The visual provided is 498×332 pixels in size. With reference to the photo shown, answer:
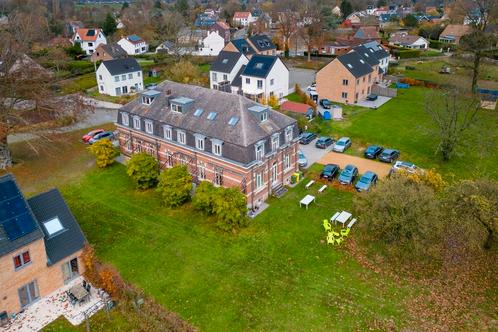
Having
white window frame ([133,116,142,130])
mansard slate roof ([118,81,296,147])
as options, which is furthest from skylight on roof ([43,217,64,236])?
white window frame ([133,116,142,130])

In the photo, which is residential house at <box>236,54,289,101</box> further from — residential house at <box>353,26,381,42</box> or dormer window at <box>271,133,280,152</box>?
residential house at <box>353,26,381,42</box>

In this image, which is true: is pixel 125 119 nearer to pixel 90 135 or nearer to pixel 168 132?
pixel 168 132

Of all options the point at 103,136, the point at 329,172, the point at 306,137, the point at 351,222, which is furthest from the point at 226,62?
the point at 351,222

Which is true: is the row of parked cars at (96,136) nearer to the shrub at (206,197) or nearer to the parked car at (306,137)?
the shrub at (206,197)

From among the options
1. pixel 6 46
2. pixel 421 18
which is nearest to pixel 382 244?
pixel 6 46

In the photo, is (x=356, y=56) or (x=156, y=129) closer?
(x=156, y=129)

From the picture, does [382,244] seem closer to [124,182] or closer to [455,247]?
[455,247]
